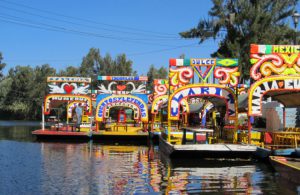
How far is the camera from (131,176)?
16.4m

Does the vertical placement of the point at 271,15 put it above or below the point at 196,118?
above

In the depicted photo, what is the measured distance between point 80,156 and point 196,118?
78.6 feet

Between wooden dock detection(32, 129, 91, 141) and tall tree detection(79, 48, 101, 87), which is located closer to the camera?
wooden dock detection(32, 129, 91, 141)

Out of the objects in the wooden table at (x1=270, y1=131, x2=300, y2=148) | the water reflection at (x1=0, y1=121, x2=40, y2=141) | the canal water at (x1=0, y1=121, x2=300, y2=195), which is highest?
the wooden table at (x1=270, y1=131, x2=300, y2=148)

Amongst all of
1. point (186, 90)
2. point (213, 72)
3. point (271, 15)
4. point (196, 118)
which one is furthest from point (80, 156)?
point (271, 15)

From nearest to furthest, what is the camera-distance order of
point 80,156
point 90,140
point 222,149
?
point 222,149 → point 80,156 → point 90,140

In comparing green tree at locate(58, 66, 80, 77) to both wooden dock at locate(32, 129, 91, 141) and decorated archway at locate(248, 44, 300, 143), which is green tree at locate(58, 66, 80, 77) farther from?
decorated archway at locate(248, 44, 300, 143)

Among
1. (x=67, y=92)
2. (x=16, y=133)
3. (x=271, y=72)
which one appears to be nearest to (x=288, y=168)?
(x=271, y=72)

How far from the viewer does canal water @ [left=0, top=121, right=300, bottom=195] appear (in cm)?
1378

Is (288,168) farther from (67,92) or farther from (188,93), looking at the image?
(67,92)

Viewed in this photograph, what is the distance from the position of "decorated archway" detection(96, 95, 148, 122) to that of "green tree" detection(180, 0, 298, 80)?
507 inches

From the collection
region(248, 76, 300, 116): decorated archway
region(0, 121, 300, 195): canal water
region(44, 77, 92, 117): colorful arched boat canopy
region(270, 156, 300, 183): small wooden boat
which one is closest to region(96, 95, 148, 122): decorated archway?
region(44, 77, 92, 117): colorful arched boat canopy

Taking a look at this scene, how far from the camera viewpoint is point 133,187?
14.1 metres

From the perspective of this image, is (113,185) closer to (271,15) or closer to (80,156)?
(80,156)
